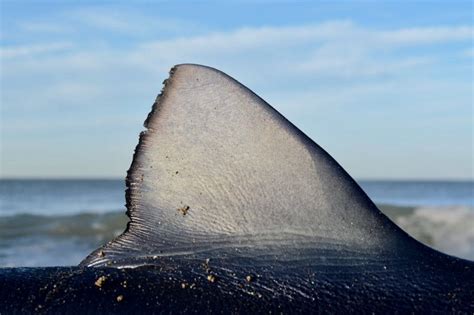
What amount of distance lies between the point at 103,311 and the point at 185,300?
0.27 meters

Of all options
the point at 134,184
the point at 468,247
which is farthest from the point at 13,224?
the point at 134,184

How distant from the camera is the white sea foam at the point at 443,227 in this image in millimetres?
15130

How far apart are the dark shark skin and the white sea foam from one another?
403 inches

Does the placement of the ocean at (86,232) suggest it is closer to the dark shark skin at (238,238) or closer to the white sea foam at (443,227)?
the white sea foam at (443,227)

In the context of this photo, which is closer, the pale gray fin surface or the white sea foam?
the pale gray fin surface

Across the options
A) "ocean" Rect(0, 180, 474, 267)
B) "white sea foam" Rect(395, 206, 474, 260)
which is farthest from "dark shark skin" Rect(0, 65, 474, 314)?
"white sea foam" Rect(395, 206, 474, 260)

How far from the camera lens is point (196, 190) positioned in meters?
3.26

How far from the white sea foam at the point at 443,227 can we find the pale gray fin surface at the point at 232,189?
10231 millimetres

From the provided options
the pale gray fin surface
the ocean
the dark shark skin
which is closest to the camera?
the dark shark skin

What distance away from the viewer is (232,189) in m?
3.24

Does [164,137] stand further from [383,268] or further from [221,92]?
[383,268]

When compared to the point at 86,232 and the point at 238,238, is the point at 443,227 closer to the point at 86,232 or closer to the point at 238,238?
the point at 86,232

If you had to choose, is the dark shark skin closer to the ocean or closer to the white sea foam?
the ocean

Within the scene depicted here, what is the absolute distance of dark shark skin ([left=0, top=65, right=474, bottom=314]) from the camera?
294cm
